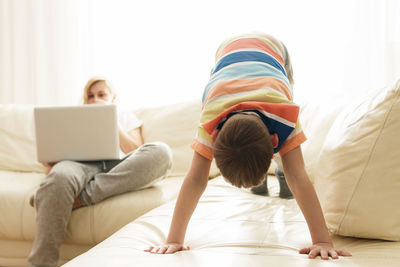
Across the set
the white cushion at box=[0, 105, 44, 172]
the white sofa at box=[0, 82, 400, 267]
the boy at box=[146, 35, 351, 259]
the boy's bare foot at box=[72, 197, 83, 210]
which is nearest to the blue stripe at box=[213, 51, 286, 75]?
the boy at box=[146, 35, 351, 259]

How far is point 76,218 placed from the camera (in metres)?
1.68

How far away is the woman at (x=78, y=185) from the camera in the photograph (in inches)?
62.3

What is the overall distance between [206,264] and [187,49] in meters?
2.26

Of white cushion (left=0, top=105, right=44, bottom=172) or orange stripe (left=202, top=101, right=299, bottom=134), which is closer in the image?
orange stripe (left=202, top=101, right=299, bottom=134)


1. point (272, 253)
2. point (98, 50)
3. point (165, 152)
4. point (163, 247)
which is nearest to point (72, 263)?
point (163, 247)

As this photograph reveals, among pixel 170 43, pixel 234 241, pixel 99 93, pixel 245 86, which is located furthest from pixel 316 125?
pixel 170 43

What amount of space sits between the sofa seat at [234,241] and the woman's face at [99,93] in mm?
981

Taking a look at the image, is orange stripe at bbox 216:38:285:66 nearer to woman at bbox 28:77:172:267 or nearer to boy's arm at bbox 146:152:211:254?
boy's arm at bbox 146:152:211:254

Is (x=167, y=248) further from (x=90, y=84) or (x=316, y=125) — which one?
(x=90, y=84)

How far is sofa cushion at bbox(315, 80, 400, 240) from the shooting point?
1011mm

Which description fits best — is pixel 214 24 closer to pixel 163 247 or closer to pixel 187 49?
pixel 187 49

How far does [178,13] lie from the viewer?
2.98 m

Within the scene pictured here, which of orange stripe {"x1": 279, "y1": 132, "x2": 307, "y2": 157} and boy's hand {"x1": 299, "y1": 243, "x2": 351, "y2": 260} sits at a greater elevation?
orange stripe {"x1": 279, "y1": 132, "x2": 307, "y2": 157}

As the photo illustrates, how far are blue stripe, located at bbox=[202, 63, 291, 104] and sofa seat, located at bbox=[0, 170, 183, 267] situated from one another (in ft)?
2.07
